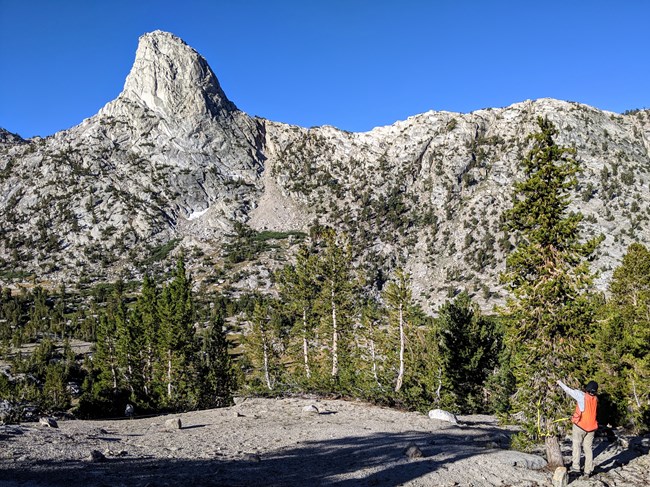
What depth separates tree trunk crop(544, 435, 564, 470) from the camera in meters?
14.2

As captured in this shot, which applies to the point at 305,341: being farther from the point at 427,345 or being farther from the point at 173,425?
the point at 173,425

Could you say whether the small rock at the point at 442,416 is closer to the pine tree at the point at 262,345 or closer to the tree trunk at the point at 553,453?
the tree trunk at the point at 553,453

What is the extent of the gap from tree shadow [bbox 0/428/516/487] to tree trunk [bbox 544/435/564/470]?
85.0 inches

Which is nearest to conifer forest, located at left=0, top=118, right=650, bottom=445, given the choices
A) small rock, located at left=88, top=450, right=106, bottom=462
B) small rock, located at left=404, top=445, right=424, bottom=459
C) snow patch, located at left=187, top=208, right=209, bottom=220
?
small rock, located at left=404, top=445, right=424, bottom=459

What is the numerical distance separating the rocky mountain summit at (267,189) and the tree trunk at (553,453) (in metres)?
111

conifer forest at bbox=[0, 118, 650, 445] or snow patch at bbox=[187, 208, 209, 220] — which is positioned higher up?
snow patch at bbox=[187, 208, 209, 220]

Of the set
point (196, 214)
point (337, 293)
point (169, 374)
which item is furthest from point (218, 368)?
point (196, 214)

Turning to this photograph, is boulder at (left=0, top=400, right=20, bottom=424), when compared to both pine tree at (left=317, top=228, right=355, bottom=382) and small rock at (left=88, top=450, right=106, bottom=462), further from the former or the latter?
pine tree at (left=317, top=228, right=355, bottom=382)

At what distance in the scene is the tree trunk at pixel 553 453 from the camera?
14172mm

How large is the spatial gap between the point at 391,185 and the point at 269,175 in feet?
171

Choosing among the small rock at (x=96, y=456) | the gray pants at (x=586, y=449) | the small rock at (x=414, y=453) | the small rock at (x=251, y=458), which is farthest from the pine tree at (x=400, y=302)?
the small rock at (x=96, y=456)

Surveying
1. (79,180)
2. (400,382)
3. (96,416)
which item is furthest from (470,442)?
(79,180)

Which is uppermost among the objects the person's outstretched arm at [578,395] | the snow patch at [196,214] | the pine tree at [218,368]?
the snow patch at [196,214]

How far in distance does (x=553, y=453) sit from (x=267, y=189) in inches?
7055
